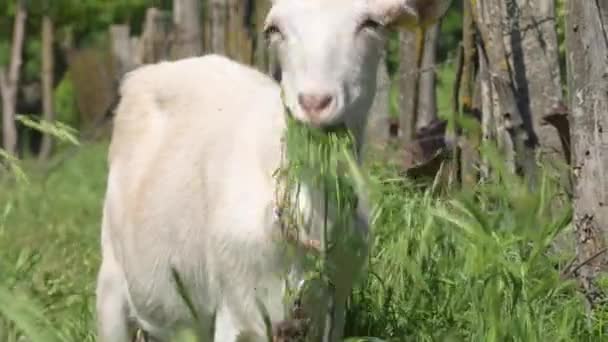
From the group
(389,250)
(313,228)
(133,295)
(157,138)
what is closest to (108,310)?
(133,295)

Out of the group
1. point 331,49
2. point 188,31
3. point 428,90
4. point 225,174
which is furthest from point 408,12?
point 188,31

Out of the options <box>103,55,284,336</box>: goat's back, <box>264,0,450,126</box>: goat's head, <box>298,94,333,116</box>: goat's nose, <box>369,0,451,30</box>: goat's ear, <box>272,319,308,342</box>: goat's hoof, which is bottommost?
<box>272,319,308,342</box>: goat's hoof

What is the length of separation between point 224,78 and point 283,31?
1469 millimetres

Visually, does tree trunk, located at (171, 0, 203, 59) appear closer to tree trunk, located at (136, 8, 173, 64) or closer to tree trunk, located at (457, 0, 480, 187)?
tree trunk, located at (136, 8, 173, 64)

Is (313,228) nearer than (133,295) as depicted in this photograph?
Yes

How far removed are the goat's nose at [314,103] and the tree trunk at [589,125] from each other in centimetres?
138

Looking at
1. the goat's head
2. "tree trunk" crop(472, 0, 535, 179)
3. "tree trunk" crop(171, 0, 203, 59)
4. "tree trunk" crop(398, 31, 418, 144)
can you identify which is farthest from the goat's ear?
"tree trunk" crop(171, 0, 203, 59)

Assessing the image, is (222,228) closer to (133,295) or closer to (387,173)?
(133,295)

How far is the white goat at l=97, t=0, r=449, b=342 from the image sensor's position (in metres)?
5.21

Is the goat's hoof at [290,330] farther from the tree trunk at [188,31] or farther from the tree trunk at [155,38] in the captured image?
the tree trunk at [155,38]

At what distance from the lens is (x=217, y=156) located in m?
5.93

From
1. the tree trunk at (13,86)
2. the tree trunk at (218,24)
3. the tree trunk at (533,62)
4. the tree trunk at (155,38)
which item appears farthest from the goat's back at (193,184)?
the tree trunk at (13,86)

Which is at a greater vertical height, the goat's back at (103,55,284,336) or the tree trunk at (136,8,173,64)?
the tree trunk at (136,8,173,64)

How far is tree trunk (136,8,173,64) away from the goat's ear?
39.2ft
